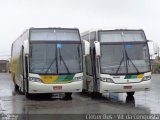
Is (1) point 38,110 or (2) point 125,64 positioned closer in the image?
(1) point 38,110

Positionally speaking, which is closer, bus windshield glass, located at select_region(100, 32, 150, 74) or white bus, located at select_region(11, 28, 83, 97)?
white bus, located at select_region(11, 28, 83, 97)

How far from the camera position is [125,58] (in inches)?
823

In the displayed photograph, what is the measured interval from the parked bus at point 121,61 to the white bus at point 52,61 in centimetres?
91

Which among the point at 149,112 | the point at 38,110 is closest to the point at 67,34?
the point at 38,110

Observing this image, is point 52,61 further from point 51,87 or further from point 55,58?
point 51,87

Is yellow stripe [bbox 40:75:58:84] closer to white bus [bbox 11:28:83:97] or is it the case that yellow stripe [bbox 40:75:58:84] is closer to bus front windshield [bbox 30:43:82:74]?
white bus [bbox 11:28:83:97]

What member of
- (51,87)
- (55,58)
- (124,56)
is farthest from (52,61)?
(124,56)

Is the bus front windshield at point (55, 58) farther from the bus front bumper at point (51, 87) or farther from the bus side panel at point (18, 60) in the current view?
the bus side panel at point (18, 60)

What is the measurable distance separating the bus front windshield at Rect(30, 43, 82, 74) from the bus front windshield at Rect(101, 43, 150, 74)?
1156mm

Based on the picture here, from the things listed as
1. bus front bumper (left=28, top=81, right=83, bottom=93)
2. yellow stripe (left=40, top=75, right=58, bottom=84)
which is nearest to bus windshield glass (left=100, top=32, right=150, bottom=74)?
bus front bumper (left=28, top=81, right=83, bottom=93)

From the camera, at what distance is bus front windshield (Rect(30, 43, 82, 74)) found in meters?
20.7

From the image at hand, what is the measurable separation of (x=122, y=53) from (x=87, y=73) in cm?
287

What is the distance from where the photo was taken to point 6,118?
1424 cm

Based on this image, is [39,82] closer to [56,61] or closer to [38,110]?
[56,61]
